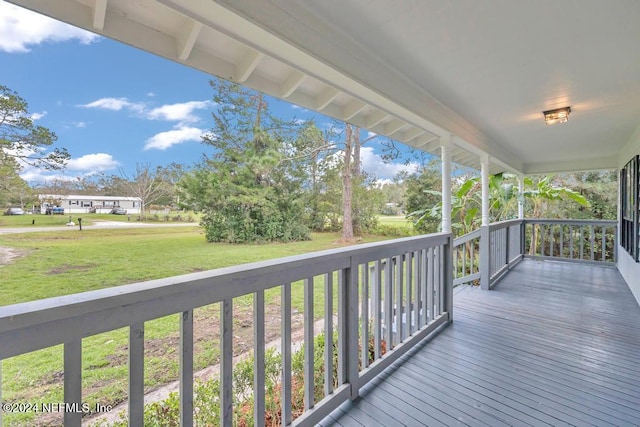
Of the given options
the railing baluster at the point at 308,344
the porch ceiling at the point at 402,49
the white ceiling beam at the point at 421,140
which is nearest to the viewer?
the porch ceiling at the point at 402,49

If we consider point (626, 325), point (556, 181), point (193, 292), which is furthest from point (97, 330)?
point (556, 181)

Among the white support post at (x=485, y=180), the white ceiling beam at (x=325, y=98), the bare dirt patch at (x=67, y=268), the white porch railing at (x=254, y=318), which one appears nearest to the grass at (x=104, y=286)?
the bare dirt patch at (x=67, y=268)

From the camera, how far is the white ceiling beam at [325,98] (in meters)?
2.30

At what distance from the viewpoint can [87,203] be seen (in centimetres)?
262

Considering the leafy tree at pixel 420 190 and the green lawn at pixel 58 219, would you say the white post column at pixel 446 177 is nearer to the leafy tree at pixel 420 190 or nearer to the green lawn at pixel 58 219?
the green lawn at pixel 58 219

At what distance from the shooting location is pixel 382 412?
1.86m

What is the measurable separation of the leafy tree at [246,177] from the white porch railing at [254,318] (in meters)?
3.42

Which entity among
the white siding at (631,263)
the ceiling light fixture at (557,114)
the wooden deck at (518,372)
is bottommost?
the wooden deck at (518,372)

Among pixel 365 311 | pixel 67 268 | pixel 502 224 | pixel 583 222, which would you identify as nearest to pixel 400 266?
pixel 365 311

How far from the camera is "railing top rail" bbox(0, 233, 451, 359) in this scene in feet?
2.76

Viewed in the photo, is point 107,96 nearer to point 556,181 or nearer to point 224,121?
point 224,121

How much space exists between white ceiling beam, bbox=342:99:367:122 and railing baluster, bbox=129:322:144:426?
2238 mm

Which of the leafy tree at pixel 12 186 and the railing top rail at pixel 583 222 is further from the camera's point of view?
the railing top rail at pixel 583 222

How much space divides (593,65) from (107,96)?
4.79m
